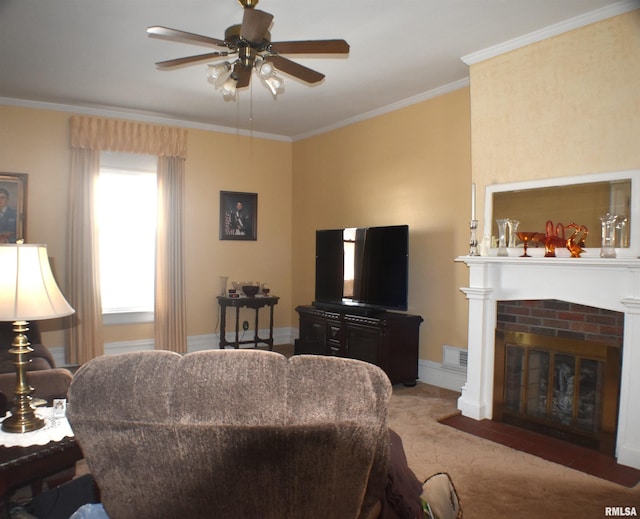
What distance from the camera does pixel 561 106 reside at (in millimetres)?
3082

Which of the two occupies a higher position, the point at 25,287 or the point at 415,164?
the point at 415,164

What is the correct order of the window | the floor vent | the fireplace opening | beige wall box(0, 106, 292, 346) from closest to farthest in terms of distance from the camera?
the fireplace opening → the floor vent → beige wall box(0, 106, 292, 346) → the window

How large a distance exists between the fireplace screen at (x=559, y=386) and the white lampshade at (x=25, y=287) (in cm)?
292

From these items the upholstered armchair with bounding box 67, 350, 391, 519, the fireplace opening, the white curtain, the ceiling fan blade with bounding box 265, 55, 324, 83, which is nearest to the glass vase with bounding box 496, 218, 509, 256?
the fireplace opening

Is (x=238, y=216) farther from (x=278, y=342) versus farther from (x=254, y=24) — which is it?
(x=254, y=24)

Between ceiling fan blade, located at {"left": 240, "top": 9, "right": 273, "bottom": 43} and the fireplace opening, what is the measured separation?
8.18ft

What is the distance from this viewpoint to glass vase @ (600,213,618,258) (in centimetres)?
281

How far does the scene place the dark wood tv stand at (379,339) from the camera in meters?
4.17

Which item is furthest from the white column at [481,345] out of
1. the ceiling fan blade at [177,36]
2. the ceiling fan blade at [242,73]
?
the ceiling fan blade at [177,36]

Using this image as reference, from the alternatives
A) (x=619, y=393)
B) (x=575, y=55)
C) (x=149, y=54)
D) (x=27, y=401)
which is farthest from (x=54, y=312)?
(x=575, y=55)

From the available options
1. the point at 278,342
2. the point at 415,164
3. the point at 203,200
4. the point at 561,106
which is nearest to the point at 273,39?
the point at 415,164

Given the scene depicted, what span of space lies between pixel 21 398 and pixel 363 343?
3.01 m

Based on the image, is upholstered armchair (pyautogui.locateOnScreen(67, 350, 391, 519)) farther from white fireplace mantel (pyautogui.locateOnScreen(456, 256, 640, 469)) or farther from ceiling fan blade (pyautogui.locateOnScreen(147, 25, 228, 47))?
white fireplace mantel (pyautogui.locateOnScreen(456, 256, 640, 469))

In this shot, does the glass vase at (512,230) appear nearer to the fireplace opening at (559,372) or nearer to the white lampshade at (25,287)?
the fireplace opening at (559,372)
